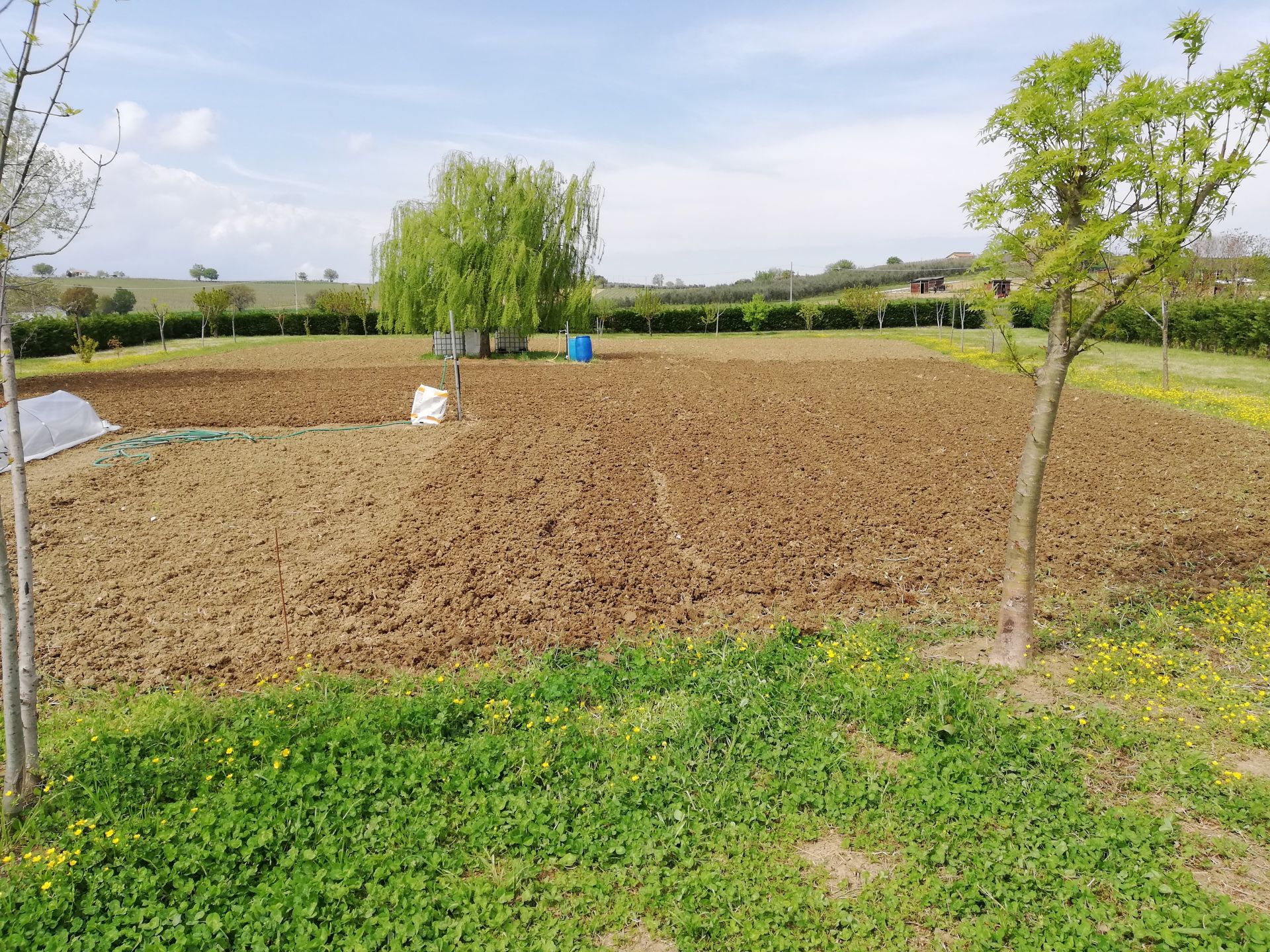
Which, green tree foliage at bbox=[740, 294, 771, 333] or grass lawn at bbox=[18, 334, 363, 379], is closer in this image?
grass lawn at bbox=[18, 334, 363, 379]

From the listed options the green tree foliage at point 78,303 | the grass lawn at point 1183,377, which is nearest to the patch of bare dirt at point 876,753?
the grass lawn at point 1183,377

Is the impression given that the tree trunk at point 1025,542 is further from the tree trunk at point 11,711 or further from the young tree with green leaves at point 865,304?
the young tree with green leaves at point 865,304

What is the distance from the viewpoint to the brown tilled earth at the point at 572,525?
235 inches

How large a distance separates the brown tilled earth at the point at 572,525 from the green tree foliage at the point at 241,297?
3898 cm

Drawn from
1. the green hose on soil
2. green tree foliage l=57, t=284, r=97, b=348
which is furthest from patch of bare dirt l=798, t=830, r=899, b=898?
green tree foliage l=57, t=284, r=97, b=348

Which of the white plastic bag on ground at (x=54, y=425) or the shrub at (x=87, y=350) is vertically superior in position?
the shrub at (x=87, y=350)

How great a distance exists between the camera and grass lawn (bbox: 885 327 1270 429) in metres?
15.4

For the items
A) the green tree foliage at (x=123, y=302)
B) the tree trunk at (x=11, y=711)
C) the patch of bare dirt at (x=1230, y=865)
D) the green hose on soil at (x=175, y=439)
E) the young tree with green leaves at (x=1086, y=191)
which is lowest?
the patch of bare dirt at (x=1230, y=865)

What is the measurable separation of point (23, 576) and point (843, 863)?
4.22 metres

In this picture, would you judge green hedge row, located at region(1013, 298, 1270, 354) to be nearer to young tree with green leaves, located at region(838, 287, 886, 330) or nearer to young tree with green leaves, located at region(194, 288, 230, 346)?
young tree with green leaves, located at region(838, 287, 886, 330)

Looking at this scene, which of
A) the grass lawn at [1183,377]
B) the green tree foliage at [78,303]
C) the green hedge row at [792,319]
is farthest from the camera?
the green hedge row at [792,319]

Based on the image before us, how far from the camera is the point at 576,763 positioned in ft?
13.5

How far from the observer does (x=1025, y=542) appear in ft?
17.2

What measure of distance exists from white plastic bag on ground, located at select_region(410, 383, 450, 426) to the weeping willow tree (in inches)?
509
